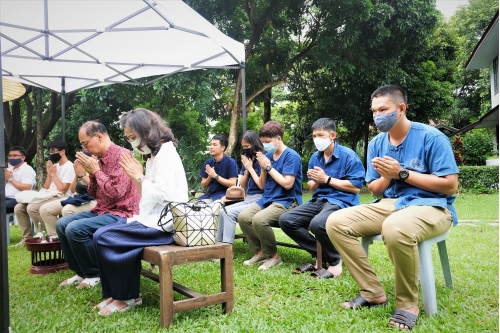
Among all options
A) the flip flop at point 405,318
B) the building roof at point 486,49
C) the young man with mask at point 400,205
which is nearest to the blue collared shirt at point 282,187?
the young man with mask at point 400,205

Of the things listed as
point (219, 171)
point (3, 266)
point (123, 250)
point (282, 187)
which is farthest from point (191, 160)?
point (3, 266)

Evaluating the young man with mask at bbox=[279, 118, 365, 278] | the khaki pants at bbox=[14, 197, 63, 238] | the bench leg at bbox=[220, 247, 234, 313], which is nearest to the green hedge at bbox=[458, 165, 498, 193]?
the young man with mask at bbox=[279, 118, 365, 278]

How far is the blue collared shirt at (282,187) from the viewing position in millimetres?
4840

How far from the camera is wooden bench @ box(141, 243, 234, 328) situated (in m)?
2.91

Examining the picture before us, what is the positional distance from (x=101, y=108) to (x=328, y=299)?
11427 mm

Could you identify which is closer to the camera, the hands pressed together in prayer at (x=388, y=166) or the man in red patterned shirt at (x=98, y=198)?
the hands pressed together in prayer at (x=388, y=166)

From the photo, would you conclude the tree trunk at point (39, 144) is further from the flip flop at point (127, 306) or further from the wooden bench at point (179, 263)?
the wooden bench at point (179, 263)

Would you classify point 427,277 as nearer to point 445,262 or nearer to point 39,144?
point 445,262

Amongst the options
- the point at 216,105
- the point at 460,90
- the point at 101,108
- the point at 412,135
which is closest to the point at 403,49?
the point at 216,105

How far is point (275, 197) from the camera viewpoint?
4949 millimetres

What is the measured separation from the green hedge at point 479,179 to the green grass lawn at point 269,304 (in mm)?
11911

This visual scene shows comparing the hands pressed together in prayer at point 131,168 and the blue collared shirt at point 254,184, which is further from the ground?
the hands pressed together in prayer at point 131,168

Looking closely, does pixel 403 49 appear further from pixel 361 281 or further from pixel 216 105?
pixel 361 281

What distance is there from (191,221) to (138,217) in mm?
520
